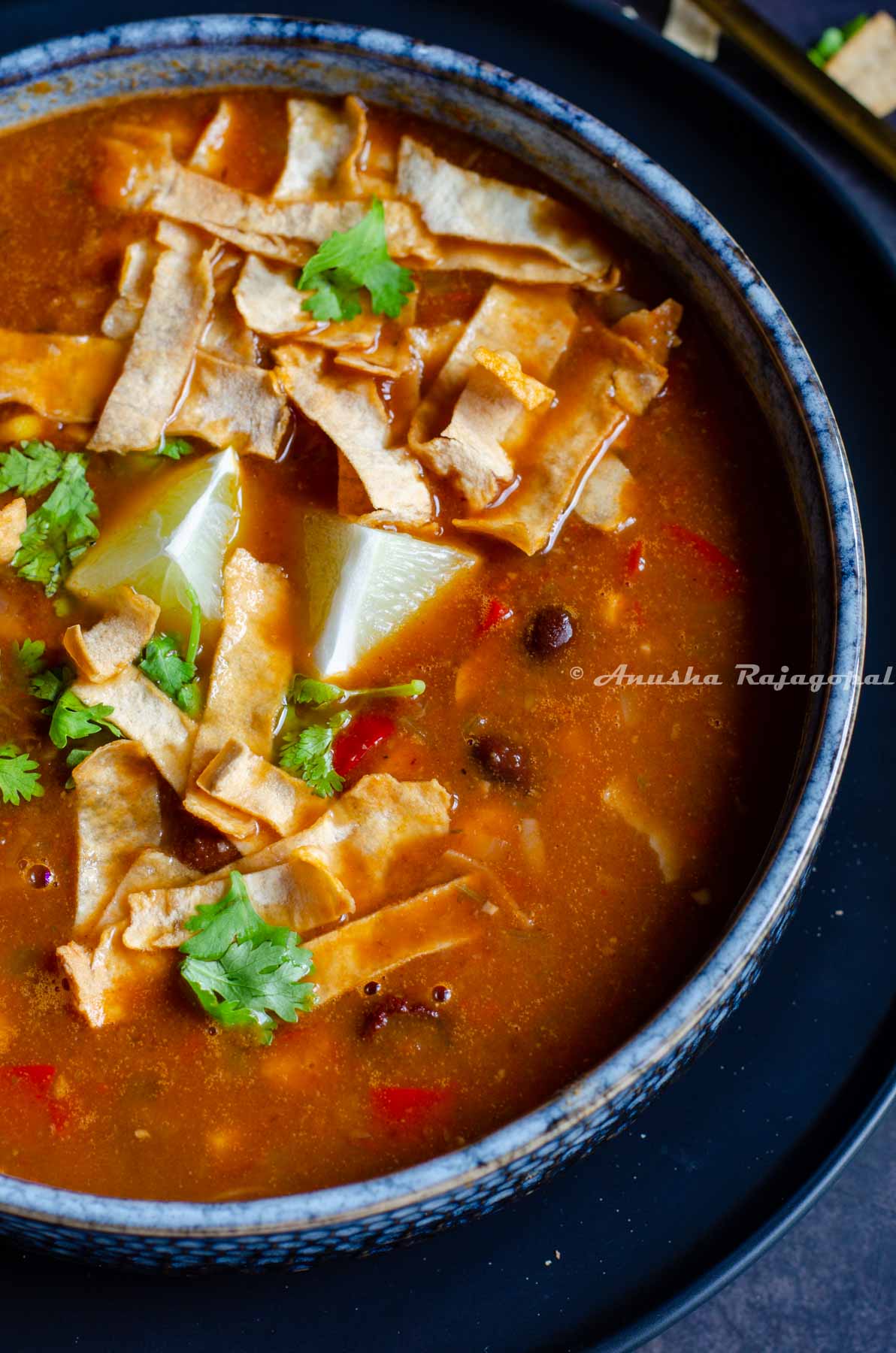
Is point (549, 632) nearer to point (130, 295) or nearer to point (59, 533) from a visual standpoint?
point (59, 533)

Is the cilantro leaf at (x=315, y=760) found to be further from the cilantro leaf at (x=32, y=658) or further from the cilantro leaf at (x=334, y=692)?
the cilantro leaf at (x=32, y=658)

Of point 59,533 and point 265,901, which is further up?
point 59,533

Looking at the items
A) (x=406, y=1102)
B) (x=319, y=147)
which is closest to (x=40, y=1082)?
(x=406, y=1102)

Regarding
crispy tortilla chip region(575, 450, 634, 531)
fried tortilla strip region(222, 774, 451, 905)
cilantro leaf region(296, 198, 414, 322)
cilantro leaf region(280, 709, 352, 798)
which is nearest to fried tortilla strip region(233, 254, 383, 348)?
cilantro leaf region(296, 198, 414, 322)

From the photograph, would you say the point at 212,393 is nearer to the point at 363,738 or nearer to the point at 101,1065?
the point at 363,738

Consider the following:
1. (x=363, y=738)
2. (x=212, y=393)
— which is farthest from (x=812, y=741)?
(x=212, y=393)

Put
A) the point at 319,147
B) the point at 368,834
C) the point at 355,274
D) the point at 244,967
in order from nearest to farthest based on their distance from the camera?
the point at 244,967, the point at 368,834, the point at 355,274, the point at 319,147

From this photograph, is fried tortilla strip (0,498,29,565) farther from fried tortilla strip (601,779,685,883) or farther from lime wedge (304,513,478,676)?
fried tortilla strip (601,779,685,883)
